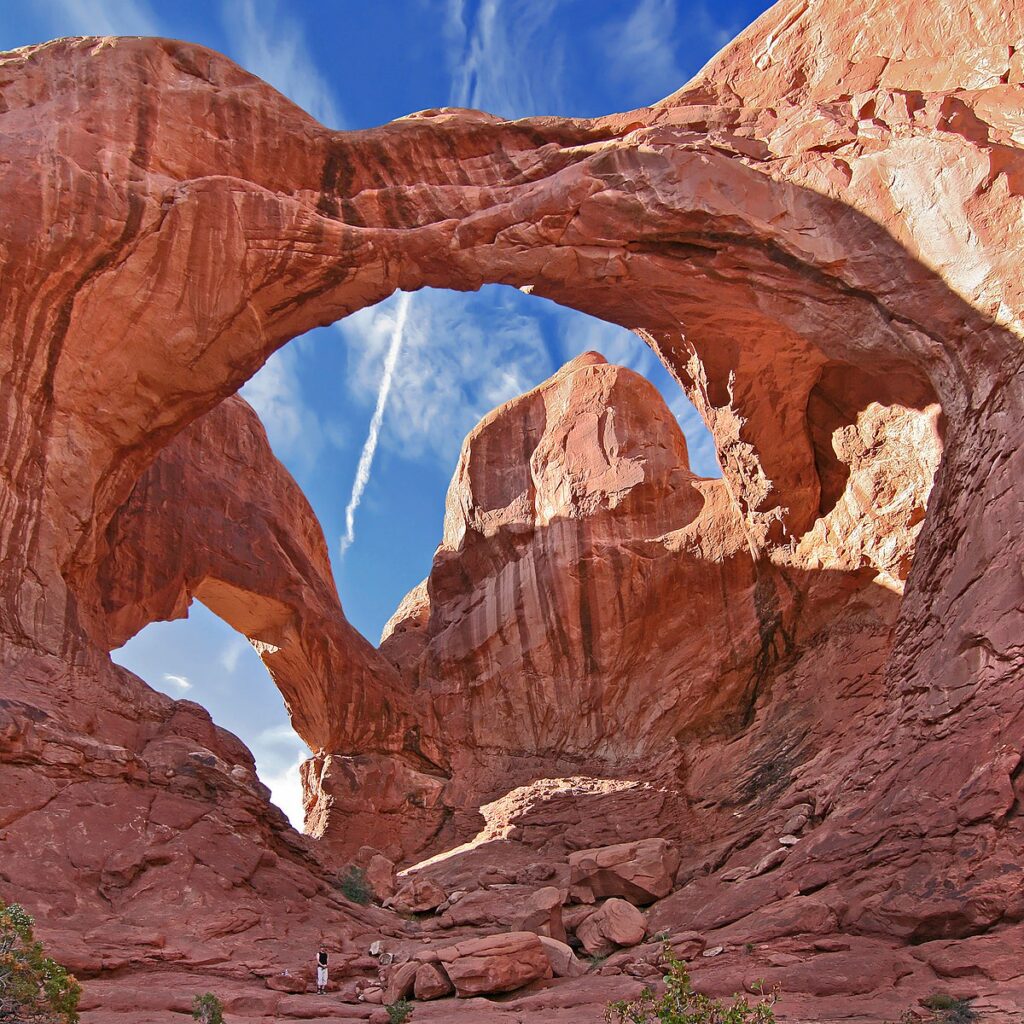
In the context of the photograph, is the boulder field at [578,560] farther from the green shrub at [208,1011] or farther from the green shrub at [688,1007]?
the green shrub at [688,1007]

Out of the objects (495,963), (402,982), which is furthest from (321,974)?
(495,963)

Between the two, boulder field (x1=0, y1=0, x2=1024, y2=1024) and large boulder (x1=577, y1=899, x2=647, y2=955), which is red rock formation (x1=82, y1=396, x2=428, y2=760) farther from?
large boulder (x1=577, y1=899, x2=647, y2=955)

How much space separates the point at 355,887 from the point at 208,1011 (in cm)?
843

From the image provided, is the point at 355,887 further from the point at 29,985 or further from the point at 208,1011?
the point at 29,985

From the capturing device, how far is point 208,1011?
36.0 feet

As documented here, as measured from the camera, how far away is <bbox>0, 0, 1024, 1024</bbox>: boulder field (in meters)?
13.6

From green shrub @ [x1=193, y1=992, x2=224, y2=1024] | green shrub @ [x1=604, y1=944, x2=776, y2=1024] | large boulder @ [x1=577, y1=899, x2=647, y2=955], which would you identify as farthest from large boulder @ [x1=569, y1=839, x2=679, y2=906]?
green shrub @ [x1=604, y1=944, x2=776, y2=1024]

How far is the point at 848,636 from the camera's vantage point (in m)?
21.8

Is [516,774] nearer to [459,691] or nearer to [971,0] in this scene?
[459,691]

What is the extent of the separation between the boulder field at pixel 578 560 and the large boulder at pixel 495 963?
0.08m

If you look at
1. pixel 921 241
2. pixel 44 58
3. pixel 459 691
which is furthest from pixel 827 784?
pixel 44 58

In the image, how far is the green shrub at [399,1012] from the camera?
12.0m

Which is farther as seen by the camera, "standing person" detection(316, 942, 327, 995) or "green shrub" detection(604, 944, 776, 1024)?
"standing person" detection(316, 942, 327, 995)

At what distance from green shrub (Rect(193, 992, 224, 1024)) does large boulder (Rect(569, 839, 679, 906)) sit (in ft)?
31.1
